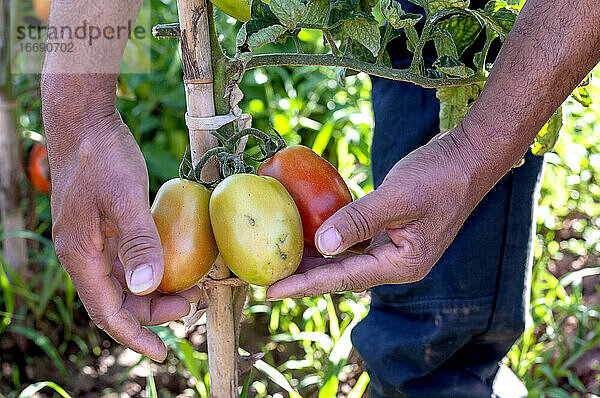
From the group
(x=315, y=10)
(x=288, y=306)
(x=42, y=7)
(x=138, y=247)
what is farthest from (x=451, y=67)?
(x=288, y=306)

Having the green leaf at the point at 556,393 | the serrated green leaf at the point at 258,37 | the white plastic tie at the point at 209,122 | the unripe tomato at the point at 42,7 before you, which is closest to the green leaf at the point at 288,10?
the serrated green leaf at the point at 258,37

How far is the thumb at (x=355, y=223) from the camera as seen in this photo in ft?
2.37

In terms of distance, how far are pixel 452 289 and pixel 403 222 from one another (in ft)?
1.60

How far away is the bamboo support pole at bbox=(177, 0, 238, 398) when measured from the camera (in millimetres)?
813

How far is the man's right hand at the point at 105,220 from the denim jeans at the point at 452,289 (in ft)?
1.89

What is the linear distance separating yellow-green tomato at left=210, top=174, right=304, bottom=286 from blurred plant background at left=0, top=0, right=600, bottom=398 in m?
0.49

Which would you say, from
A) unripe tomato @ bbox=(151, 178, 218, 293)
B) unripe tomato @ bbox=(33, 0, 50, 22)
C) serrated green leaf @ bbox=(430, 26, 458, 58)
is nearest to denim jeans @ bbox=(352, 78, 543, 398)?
serrated green leaf @ bbox=(430, 26, 458, 58)

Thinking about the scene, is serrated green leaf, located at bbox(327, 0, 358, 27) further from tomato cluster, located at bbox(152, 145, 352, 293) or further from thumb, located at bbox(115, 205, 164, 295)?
thumb, located at bbox(115, 205, 164, 295)

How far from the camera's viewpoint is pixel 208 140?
855 mm

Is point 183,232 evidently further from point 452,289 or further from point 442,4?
point 452,289

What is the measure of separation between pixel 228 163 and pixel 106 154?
0.15 m

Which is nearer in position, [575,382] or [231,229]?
[231,229]

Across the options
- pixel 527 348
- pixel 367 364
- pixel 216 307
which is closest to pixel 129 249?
pixel 216 307

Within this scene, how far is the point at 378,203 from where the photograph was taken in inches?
29.2
